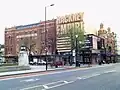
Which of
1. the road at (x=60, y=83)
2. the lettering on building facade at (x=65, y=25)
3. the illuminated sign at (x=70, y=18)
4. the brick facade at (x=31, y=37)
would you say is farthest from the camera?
the brick facade at (x=31, y=37)

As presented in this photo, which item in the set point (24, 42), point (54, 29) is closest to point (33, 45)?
point (24, 42)


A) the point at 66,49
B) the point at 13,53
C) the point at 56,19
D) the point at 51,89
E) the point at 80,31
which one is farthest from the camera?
the point at 13,53

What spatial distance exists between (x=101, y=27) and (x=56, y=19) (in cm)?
1979

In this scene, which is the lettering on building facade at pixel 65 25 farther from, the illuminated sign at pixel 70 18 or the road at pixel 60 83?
the road at pixel 60 83

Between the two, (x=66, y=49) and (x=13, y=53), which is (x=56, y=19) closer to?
(x=66, y=49)

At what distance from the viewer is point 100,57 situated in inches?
3829

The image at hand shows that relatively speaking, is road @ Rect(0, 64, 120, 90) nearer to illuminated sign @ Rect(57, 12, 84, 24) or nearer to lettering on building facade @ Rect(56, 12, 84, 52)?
lettering on building facade @ Rect(56, 12, 84, 52)

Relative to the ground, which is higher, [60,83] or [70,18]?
[70,18]

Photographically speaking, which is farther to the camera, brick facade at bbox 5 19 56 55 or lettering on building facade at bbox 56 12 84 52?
brick facade at bbox 5 19 56 55

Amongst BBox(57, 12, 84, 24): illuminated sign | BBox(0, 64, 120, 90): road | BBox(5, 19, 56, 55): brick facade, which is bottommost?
BBox(0, 64, 120, 90): road

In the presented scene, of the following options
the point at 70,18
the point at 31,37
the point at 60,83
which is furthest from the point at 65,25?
the point at 60,83

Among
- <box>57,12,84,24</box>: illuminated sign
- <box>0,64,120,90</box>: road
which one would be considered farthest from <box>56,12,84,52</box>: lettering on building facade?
<box>0,64,120,90</box>: road

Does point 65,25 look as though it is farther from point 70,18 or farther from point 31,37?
point 31,37

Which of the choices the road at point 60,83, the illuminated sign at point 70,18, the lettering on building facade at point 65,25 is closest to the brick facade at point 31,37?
the lettering on building facade at point 65,25
